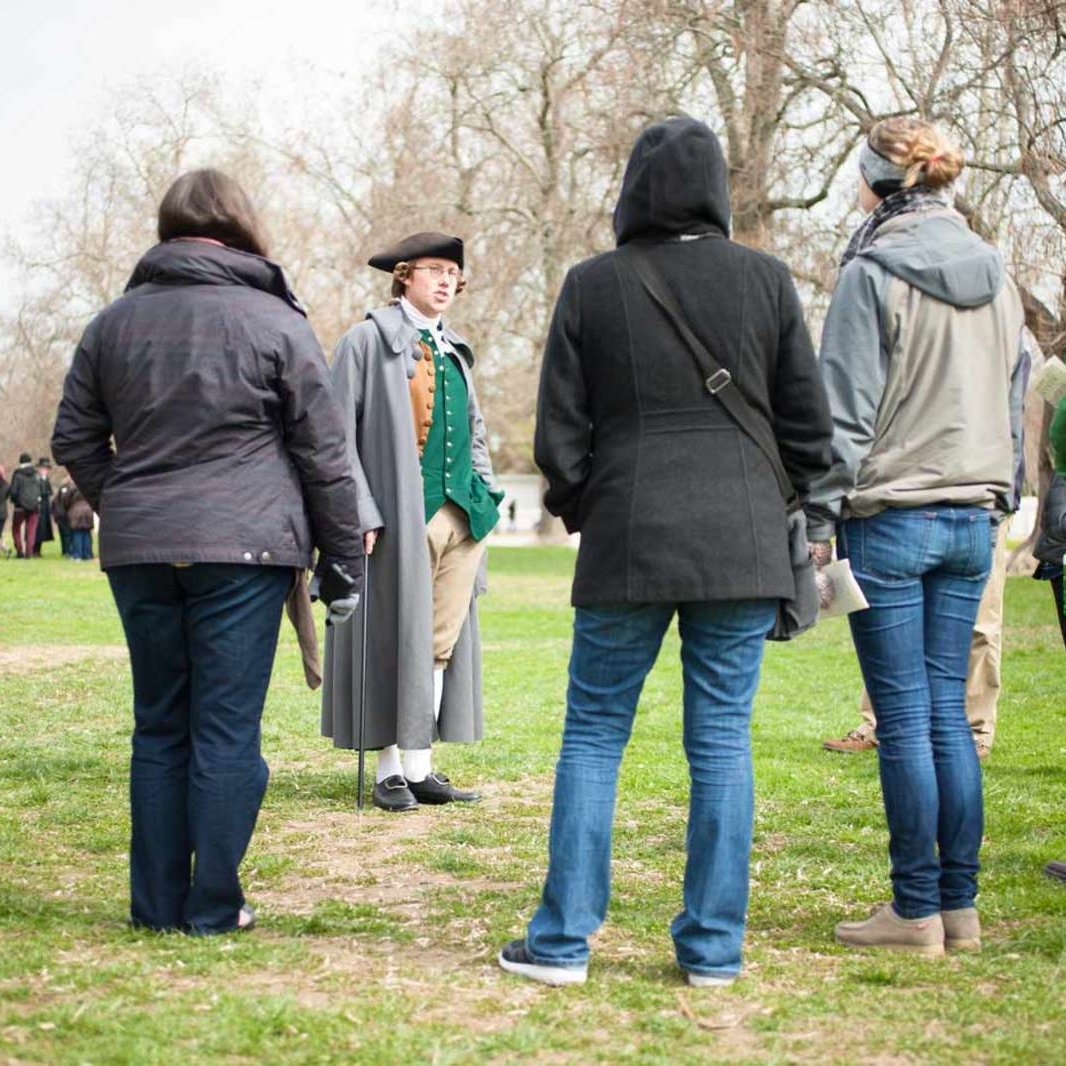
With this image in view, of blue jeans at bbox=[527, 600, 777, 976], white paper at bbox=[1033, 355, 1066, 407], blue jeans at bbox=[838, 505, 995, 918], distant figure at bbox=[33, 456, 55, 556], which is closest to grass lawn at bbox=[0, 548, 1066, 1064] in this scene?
blue jeans at bbox=[527, 600, 777, 976]

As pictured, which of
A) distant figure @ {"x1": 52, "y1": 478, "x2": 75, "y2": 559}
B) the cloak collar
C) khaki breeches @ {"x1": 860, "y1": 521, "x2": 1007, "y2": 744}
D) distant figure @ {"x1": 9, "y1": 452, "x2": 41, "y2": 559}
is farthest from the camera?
distant figure @ {"x1": 52, "y1": 478, "x2": 75, "y2": 559}

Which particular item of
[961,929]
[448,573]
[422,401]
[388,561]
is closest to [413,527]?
[388,561]

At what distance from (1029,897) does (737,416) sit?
1968mm

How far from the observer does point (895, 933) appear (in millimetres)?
4438

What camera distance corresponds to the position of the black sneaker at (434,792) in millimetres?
6875

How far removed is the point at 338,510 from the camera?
463cm

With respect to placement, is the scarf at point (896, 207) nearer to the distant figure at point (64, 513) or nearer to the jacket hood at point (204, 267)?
the jacket hood at point (204, 267)

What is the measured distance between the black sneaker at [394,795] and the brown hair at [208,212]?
9.12ft

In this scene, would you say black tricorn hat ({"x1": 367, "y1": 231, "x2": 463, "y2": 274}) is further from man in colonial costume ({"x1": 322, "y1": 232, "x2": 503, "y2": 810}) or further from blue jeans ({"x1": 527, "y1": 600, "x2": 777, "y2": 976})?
blue jeans ({"x1": 527, "y1": 600, "x2": 777, "y2": 976})

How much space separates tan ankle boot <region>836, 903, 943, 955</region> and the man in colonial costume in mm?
2578

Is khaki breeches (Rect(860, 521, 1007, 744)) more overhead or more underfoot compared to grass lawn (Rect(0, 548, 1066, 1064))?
more overhead

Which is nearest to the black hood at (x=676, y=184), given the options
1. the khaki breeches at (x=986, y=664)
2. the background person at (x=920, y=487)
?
the background person at (x=920, y=487)

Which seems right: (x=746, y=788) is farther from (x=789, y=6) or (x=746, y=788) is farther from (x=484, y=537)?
(x=789, y=6)

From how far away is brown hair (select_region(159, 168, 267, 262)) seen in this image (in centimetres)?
459
